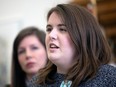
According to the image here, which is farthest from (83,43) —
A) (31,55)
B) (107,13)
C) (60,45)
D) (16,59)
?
(107,13)

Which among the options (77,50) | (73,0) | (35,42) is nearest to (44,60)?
(35,42)

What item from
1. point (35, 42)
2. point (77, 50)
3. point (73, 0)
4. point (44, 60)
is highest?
point (73, 0)

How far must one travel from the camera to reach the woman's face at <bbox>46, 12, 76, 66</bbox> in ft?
3.70

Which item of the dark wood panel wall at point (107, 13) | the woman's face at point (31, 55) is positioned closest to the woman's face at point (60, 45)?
the woman's face at point (31, 55)

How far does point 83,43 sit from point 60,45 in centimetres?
10

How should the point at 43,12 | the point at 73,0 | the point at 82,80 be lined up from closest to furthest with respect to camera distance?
the point at 82,80 → the point at 73,0 → the point at 43,12

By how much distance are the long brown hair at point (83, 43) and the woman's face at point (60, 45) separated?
0.9 inches

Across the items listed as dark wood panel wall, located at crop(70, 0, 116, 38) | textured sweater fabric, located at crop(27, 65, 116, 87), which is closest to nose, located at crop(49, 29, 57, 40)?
textured sweater fabric, located at crop(27, 65, 116, 87)

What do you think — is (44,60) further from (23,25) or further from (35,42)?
(23,25)

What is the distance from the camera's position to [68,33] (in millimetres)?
1138

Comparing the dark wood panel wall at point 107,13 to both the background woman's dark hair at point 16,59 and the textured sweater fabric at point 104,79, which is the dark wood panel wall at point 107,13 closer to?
the background woman's dark hair at point 16,59

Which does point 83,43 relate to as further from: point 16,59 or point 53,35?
point 16,59

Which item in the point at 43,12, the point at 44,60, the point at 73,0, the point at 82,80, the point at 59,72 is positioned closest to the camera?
the point at 82,80

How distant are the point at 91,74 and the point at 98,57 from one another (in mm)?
103
